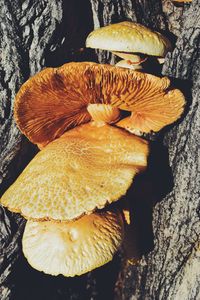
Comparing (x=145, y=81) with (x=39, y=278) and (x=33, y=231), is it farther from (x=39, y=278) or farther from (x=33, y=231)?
(x=39, y=278)

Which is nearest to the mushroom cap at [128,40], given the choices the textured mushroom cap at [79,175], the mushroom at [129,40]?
the mushroom at [129,40]

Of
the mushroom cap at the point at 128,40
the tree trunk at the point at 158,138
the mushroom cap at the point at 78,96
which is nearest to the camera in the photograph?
the mushroom cap at the point at 78,96

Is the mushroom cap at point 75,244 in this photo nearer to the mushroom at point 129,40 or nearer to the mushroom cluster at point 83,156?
the mushroom cluster at point 83,156

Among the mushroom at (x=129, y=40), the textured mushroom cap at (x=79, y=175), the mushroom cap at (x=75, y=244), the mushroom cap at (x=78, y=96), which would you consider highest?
the mushroom at (x=129, y=40)

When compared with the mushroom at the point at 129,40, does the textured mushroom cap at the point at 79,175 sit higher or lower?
lower

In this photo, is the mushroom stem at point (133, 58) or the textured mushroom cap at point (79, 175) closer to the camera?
the textured mushroom cap at point (79, 175)

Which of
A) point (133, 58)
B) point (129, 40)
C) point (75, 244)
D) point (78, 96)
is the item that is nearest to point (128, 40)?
point (129, 40)
